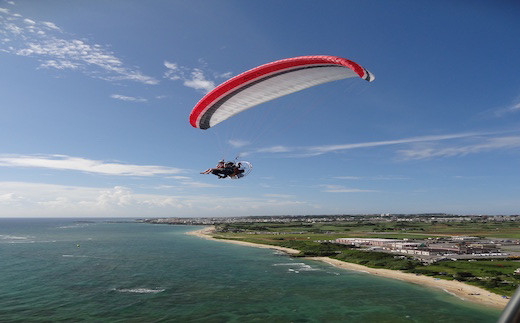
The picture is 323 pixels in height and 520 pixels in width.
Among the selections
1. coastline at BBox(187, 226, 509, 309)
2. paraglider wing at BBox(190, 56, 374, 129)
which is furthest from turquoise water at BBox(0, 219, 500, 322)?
paraglider wing at BBox(190, 56, 374, 129)

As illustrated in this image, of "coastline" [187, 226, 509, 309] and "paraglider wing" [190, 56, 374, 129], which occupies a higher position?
"paraglider wing" [190, 56, 374, 129]

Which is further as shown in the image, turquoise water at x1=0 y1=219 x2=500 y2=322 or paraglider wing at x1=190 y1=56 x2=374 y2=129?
turquoise water at x1=0 y1=219 x2=500 y2=322

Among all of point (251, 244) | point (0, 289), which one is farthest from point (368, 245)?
point (0, 289)

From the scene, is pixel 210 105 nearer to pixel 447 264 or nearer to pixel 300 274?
pixel 300 274

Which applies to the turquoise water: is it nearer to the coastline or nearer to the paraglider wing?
the coastline

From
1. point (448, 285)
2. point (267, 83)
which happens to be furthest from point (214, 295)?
point (448, 285)

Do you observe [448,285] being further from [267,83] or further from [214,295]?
[267,83]
